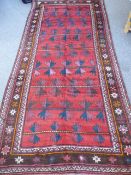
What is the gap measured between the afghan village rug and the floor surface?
0.08m

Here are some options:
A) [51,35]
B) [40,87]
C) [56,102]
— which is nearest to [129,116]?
[56,102]

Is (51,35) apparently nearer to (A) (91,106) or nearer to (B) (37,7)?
(B) (37,7)

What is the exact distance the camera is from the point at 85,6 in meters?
3.56

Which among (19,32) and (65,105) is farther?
(19,32)

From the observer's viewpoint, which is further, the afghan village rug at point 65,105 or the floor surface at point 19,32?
the floor surface at point 19,32

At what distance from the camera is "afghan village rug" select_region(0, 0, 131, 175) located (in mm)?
1915

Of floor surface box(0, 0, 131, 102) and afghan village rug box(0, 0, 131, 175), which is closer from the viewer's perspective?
afghan village rug box(0, 0, 131, 175)

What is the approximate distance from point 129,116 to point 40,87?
893mm

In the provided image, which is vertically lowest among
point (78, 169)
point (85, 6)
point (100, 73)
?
point (78, 169)

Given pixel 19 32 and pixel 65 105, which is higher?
pixel 19 32

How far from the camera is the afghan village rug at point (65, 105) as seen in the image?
6.28ft

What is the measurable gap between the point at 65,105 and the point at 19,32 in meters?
1.35

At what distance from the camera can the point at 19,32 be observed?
3158 millimetres

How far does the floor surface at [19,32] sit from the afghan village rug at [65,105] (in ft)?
0.26
